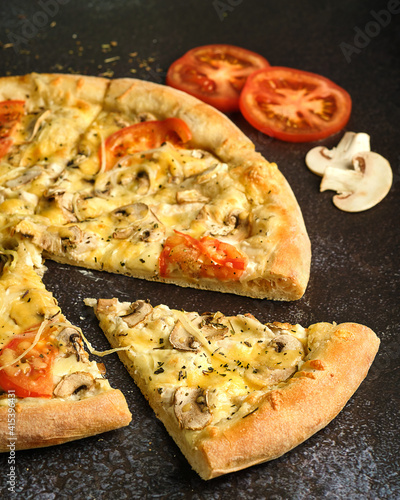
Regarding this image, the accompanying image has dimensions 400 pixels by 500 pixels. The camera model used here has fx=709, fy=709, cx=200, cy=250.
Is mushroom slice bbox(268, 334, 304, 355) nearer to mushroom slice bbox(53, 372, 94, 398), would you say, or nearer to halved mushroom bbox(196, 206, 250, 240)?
halved mushroom bbox(196, 206, 250, 240)

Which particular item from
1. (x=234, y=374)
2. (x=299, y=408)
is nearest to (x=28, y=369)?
(x=234, y=374)

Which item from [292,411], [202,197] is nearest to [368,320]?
[292,411]

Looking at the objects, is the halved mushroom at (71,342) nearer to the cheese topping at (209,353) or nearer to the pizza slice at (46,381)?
the pizza slice at (46,381)

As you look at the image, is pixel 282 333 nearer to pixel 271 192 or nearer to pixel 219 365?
pixel 219 365

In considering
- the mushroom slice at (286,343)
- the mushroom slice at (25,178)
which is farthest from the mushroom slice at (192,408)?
the mushroom slice at (25,178)

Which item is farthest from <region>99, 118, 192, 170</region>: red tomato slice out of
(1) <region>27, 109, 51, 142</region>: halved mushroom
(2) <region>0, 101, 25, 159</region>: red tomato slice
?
(2) <region>0, 101, 25, 159</region>: red tomato slice

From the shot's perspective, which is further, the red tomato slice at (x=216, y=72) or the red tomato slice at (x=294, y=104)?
the red tomato slice at (x=216, y=72)
